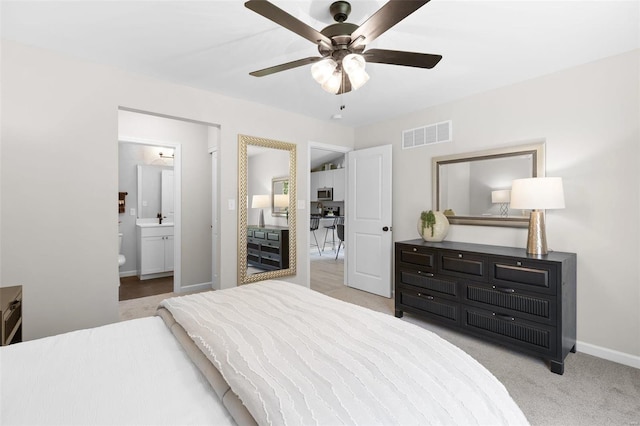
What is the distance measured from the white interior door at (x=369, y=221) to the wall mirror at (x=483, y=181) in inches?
28.0

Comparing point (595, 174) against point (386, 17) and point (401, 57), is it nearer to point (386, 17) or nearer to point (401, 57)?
point (401, 57)

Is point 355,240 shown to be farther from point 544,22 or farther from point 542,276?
point 544,22

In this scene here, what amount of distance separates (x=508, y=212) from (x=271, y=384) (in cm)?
302

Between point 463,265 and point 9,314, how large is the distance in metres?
3.31

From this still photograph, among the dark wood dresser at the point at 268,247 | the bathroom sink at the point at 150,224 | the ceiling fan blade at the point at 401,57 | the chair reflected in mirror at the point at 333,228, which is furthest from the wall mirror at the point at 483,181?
the chair reflected in mirror at the point at 333,228

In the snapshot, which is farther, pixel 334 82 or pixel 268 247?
pixel 268 247

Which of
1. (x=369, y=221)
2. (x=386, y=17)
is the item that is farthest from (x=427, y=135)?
(x=386, y=17)

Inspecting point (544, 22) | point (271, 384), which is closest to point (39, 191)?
point (271, 384)

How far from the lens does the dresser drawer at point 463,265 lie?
2.68 metres

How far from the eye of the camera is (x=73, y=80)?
100 inches

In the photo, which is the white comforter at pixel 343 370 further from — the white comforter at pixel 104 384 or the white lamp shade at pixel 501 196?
the white lamp shade at pixel 501 196

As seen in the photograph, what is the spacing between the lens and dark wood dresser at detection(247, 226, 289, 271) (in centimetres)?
368

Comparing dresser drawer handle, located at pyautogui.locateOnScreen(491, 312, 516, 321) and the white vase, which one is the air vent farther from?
dresser drawer handle, located at pyautogui.locateOnScreen(491, 312, 516, 321)

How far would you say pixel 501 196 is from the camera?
3.10 m
